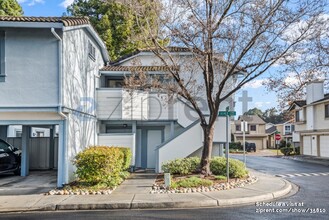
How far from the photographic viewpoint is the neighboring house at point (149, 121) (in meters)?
16.4

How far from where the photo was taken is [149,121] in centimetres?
1791

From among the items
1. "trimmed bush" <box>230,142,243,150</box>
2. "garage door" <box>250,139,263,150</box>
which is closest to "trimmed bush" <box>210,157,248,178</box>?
"trimmed bush" <box>230,142,243,150</box>

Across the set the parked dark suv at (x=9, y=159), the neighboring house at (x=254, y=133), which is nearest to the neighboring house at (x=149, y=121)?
the parked dark suv at (x=9, y=159)

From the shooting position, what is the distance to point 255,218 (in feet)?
26.0

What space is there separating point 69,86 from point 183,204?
6.49 metres

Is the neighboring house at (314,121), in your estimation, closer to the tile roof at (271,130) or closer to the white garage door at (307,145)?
the white garage door at (307,145)

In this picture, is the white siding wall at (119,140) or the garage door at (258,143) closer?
the white siding wall at (119,140)

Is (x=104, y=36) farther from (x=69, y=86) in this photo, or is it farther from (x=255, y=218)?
(x=255, y=218)

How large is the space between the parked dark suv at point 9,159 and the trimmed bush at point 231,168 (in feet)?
29.5

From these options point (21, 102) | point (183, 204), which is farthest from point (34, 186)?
point (183, 204)

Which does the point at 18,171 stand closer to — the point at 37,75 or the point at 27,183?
the point at 27,183

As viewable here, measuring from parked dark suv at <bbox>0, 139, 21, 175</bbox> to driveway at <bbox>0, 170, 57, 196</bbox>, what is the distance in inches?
14.1

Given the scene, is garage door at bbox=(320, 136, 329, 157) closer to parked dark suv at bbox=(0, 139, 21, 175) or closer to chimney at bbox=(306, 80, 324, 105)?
chimney at bbox=(306, 80, 324, 105)

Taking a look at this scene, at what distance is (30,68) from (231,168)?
880 centimetres
